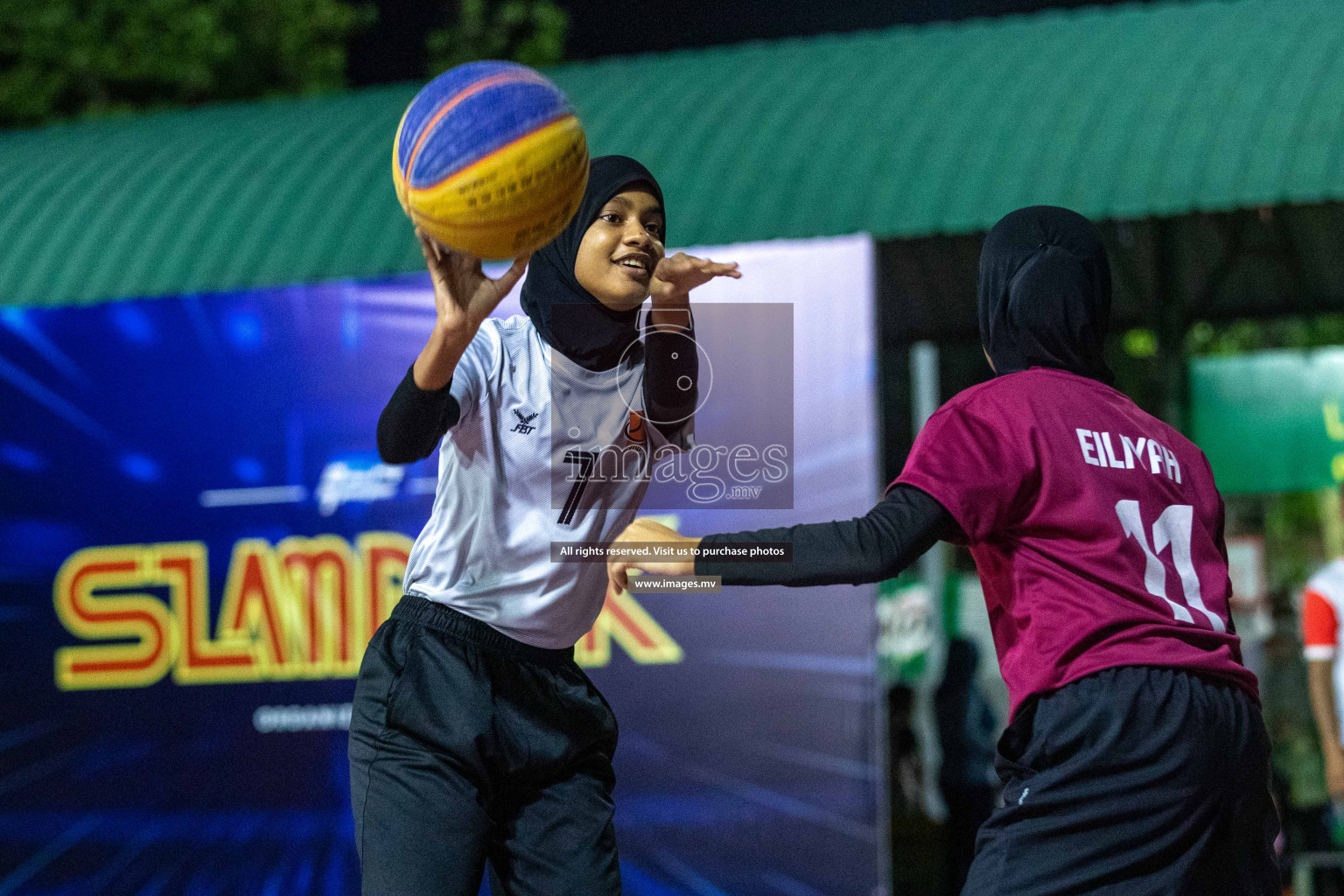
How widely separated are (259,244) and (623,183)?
17.9ft

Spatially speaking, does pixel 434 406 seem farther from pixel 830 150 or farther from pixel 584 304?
pixel 830 150

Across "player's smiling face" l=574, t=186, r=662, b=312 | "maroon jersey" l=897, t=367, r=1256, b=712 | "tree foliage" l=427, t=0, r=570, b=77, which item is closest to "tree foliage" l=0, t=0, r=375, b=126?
"tree foliage" l=427, t=0, r=570, b=77

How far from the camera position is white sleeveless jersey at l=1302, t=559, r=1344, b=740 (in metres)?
6.03

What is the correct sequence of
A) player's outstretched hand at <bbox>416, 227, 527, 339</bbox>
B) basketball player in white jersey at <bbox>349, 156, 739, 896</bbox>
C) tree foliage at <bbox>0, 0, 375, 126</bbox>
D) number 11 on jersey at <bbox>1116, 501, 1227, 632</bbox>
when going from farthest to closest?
tree foliage at <bbox>0, 0, 375, 126</bbox> < basketball player in white jersey at <bbox>349, 156, 739, 896</bbox> < player's outstretched hand at <bbox>416, 227, 527, 339</bbox> < number 11 on jersey at <bbox>1116, 501, 1227, 632</bbox>

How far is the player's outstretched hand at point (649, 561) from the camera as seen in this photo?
8.13 feet

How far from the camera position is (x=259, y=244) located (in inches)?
307

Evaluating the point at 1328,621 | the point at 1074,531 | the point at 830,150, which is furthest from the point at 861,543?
the point at 830,150

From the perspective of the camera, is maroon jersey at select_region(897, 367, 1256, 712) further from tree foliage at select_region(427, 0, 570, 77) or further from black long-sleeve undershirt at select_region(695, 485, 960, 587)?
tree foliage at select_region(427, 0, 570, 77)

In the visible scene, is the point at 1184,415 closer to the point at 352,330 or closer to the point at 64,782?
the point at 352,330

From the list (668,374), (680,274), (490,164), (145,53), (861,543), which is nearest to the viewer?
(861,543)

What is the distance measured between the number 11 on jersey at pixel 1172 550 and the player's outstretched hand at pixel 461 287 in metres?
1.19

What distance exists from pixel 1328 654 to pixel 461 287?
496 cm

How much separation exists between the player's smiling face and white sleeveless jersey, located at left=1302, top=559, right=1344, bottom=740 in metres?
4.46

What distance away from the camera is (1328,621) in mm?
6035
